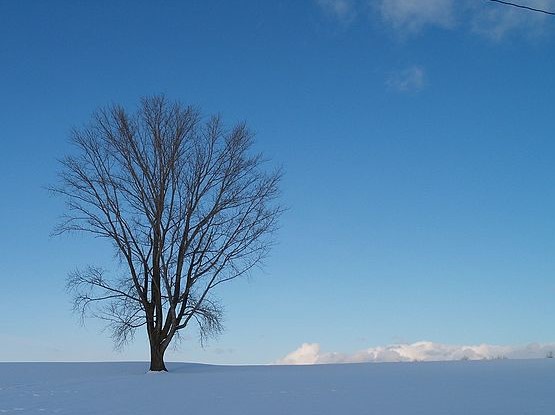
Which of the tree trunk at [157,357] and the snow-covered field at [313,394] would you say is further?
the tree trunk at [157,357]

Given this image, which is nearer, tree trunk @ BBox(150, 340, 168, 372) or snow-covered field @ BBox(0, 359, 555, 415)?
snow-covered field @ BBox(0, 359, 555, 415)

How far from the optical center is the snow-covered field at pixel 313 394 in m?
10.5

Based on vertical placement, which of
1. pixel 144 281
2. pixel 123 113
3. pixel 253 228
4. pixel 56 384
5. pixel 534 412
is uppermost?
pixel 123 113

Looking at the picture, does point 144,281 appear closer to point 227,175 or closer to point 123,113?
point 227,175

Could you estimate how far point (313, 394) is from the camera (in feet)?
41.7

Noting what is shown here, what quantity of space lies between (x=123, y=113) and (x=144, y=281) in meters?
6.46

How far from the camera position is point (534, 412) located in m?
9.55

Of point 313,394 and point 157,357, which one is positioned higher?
point 157,357

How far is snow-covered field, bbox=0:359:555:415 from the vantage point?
34.6 feet

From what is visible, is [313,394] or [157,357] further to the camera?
[157,357]

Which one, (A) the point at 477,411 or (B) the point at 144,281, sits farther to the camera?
(B) the point at 144,281

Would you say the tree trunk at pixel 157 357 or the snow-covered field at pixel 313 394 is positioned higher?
the tree trunk at pixel 157 357

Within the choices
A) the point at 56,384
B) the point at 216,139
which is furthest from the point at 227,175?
the point at 56,384

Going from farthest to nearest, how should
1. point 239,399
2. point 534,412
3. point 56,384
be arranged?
1. point 56,384
2. point 239,399
3. point 534,412
